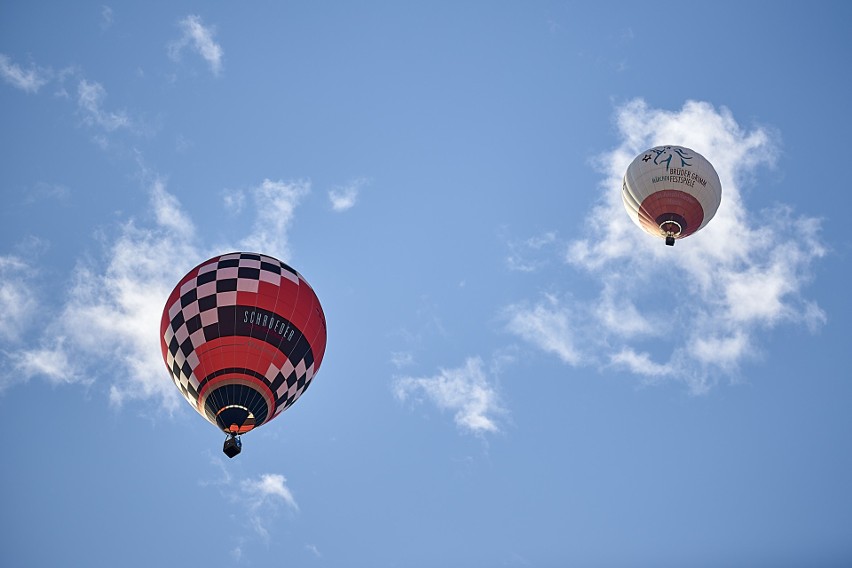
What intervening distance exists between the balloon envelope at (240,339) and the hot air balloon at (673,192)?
11.8m

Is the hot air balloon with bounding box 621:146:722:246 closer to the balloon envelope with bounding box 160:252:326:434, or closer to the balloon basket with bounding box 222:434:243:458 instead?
the balloon envelope with bounding box 160:252:326:434

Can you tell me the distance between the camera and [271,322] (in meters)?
27.6

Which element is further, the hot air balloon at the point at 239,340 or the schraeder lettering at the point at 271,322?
the schraeder lettering at the point at 271,322

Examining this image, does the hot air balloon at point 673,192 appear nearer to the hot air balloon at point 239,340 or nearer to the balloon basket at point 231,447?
the hot air balloon at point 239,340

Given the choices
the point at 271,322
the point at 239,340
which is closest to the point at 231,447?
the point at 239,340

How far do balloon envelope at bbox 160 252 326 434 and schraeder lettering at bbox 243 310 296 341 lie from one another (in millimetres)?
27

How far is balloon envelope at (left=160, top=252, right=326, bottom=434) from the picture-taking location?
26.8 m

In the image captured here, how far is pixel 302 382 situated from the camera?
93.6 feet

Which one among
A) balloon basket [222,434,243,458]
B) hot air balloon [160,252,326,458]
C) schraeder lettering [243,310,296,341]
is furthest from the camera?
schraeder lettering [243,310,296,341]

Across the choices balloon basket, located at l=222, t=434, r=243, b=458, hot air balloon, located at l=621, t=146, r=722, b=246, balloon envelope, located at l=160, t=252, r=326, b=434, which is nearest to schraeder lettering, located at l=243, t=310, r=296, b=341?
balloon envelope, located at l=160, t=252, r=326, b=434

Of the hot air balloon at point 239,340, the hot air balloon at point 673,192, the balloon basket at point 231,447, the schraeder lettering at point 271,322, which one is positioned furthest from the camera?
the hot air balloon at point 673,192

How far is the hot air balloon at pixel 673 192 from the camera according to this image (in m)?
33.3

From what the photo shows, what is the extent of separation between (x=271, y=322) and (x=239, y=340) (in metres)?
1.06

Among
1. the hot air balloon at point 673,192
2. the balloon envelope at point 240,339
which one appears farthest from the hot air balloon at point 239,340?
the hot air balloon at point 673,192
